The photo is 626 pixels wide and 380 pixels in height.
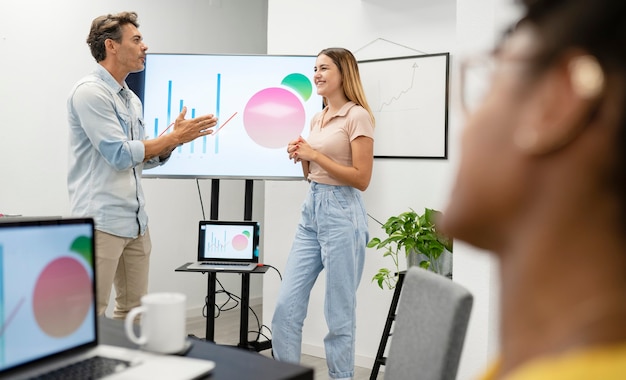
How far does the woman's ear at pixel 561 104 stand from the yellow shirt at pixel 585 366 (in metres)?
0.13

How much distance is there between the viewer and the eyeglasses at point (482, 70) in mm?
440

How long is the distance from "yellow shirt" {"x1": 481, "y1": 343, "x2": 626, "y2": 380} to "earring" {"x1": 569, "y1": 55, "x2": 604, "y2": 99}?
0.53 feet

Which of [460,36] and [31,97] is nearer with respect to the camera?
[460,36]

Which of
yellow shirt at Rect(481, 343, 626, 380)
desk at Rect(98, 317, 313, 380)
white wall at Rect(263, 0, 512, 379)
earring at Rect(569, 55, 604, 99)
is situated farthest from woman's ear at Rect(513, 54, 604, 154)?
white wall at Rect(263, 0, 512, 379)

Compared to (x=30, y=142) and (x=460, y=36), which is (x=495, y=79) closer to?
(x=460, y=36)

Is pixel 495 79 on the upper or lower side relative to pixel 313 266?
upper

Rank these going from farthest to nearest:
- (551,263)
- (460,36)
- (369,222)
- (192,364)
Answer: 1. (369,222)
2. (460,36)
3. (192,364)
4. (551,263)

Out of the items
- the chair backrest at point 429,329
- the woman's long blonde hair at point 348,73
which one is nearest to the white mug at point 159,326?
the chair backrest at point 429,329

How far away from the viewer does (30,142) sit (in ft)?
11.2

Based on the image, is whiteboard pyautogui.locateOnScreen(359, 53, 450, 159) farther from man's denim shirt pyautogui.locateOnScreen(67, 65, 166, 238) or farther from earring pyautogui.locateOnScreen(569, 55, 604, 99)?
earring pyautogui.locateOnScreen(569, 55, 604, 99)

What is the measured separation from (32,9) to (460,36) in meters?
2.38

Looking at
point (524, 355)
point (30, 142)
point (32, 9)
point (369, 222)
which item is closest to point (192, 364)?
point (524, 355)

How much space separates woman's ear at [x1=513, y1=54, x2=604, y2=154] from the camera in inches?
15.3

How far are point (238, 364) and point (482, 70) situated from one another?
72 centimetres
